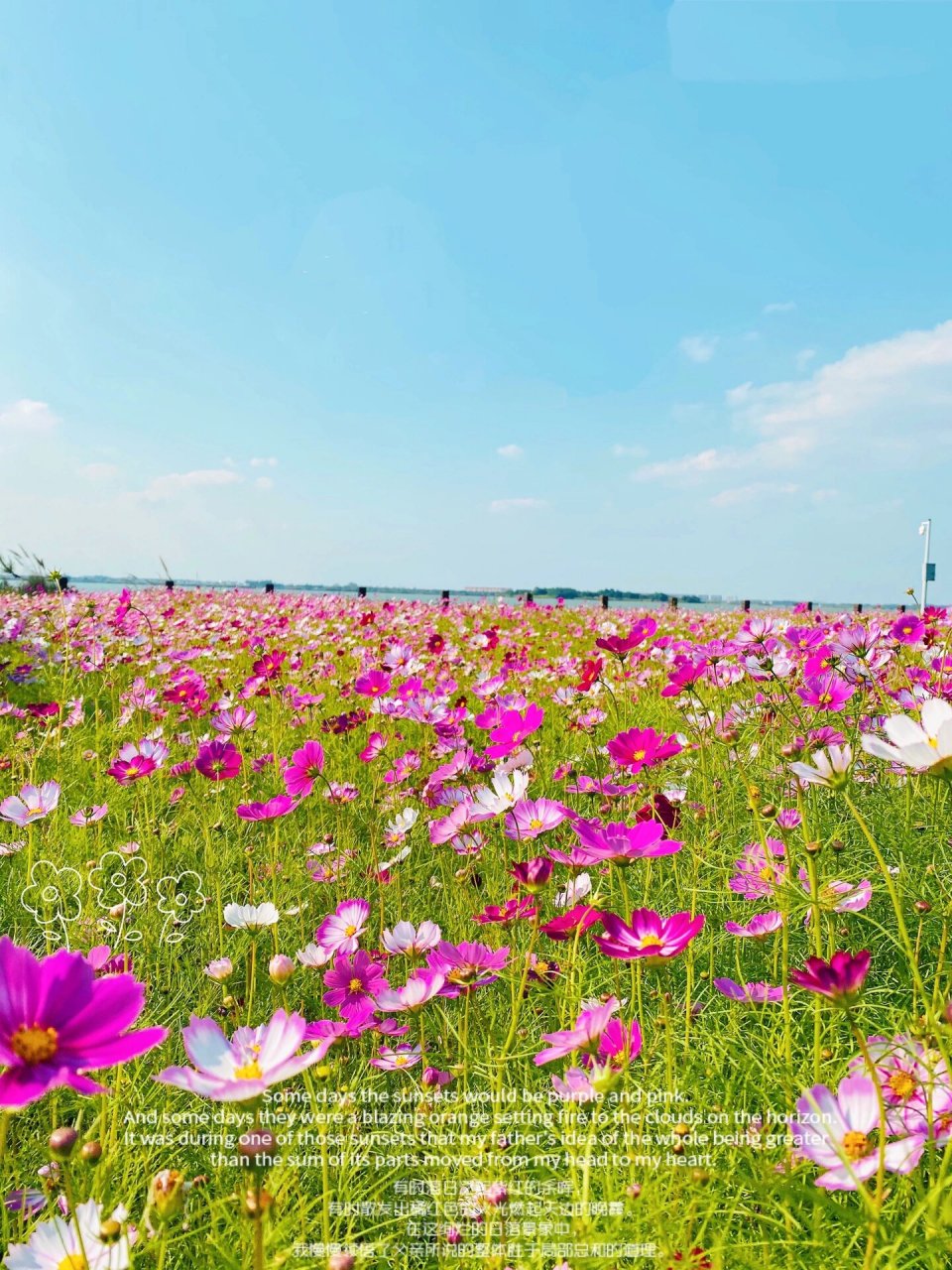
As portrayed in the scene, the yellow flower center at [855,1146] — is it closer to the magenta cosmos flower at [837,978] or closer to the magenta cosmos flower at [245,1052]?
the magenta cosmos flower at [837,978]

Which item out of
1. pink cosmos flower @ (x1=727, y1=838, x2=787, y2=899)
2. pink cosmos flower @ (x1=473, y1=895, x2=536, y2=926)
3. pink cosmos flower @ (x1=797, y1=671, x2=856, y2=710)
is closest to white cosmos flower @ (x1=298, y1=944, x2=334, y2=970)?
pink cosmos flower @ (x1=473, y1=895, x2=536, y2=926)

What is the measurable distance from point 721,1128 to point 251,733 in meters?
2.48

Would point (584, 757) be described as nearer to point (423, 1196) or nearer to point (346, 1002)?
point (346, 1002)

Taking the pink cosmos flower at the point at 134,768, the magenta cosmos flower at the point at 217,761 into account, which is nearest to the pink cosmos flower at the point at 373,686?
the magenta cosmos flower at the point at 217,761

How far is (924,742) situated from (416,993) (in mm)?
694

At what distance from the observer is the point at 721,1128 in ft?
2.85

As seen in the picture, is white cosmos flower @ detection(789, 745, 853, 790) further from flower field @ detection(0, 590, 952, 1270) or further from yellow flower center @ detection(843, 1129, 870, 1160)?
yellow flower center @ detection(843, 1129, 870, 1160)

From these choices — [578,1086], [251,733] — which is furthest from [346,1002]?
[251,733]

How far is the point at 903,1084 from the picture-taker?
724mm

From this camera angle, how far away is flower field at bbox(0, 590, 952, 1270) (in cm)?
63

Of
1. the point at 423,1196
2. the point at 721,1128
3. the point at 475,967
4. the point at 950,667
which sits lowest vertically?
the point at 423,1196

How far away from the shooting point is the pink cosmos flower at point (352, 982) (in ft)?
3.79

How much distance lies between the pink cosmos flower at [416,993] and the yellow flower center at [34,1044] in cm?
54

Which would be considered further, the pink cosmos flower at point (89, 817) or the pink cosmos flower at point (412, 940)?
the pink cosmos flower at point (89, 817)
